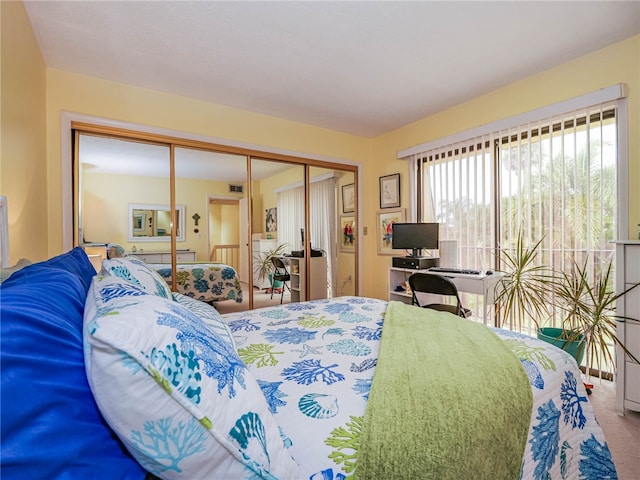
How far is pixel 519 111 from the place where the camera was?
292cm

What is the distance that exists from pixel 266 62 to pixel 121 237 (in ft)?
6.97

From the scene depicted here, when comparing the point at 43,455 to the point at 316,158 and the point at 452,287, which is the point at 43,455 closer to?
the point at 452,287

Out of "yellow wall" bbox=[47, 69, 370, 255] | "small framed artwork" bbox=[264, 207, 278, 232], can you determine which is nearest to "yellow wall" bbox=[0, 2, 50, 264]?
"yellow wall" bbox=[47, 69, 370, 255]

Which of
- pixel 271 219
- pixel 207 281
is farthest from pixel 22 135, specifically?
pixel 271 219

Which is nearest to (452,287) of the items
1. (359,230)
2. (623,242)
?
(623,242)

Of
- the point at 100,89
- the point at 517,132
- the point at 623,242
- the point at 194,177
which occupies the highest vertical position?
Answer: the point at 100,89

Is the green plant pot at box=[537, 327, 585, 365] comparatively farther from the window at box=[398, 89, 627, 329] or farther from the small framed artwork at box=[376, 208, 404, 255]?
the small framed artwork at box=[376, 208, 404, 255]

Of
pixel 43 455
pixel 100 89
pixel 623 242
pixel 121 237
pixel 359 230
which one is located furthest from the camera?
pixel 359 230

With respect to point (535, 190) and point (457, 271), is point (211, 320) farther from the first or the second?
point (535, 190)

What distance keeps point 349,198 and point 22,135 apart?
3.41m

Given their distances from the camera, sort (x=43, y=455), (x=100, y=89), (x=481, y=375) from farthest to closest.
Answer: (x=100, y=89)
(x=481, y=375)
(x=43, y=455)

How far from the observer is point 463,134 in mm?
3334

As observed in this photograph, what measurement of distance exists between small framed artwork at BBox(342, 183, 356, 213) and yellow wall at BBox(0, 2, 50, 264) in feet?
10.5

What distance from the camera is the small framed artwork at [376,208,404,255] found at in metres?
4.21
